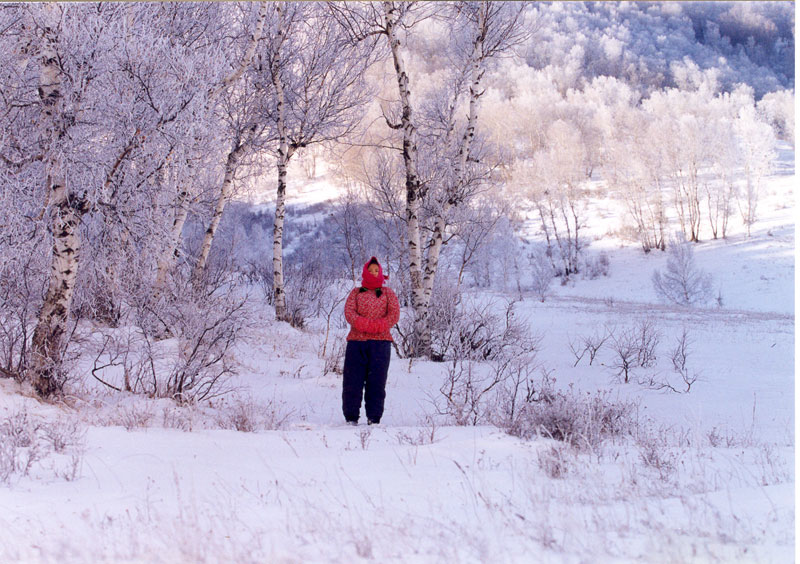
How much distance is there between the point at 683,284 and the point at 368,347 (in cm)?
2945

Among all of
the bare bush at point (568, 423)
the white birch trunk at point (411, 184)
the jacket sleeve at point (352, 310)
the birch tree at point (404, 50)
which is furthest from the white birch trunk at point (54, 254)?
the white birch trunk at point (411, 184)

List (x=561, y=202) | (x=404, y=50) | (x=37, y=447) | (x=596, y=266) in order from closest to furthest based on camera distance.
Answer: (x=37, y=447)
(x=404, y=50)
(x=596, y=266)
(x=561, y=202)

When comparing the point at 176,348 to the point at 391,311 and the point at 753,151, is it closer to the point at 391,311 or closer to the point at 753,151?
the point at 391,311

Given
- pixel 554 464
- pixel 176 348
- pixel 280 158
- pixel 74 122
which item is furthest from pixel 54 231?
pixel 280 158

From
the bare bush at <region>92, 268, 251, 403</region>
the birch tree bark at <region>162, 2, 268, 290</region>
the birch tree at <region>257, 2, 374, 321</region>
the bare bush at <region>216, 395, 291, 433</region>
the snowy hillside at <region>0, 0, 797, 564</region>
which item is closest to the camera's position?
the snowy hillside at <region>0, 0, 797, 564</region>

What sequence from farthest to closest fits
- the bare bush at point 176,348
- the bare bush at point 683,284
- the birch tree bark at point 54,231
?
the bare bush at point 683,284
the bare bush at point 176,348
the birch tree bark at point 54,231

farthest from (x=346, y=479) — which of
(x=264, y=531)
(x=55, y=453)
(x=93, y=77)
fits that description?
(x=93, y=77)

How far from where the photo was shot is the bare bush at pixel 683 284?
→ 31391mm

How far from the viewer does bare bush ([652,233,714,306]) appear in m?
31.4

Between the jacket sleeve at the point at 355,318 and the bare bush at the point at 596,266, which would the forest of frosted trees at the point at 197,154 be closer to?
the jacket sleeve at the point at 355,318

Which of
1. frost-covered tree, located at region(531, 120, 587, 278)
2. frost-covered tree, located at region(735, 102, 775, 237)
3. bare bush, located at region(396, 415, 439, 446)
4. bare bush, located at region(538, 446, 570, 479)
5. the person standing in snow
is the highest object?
frost-covered tree, located at region(735, 102, 775, 237)

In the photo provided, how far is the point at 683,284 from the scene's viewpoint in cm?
3144

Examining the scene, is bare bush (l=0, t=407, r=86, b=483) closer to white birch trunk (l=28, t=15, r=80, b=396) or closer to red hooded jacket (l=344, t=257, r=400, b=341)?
white birch trunk (l=28, t=15, r=80, b=396)

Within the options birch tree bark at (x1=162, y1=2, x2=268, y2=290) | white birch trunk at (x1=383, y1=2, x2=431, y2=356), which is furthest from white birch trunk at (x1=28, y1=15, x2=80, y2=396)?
white birch trunk at (x1=383, y1=2, x2=431, y2=356)
